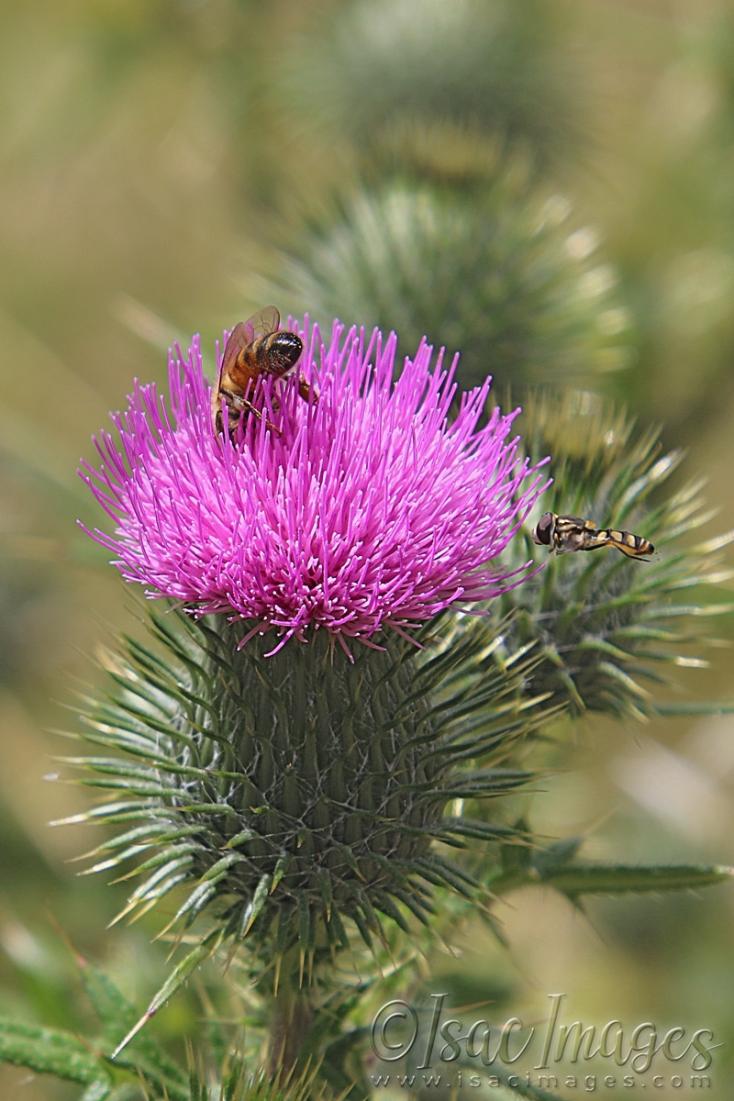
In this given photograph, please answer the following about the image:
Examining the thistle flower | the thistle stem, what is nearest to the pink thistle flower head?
the thistle flower

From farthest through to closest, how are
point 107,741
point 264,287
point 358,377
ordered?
point 264,287 < point 358,377 < point 107,741

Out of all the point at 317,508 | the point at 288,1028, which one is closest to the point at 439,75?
the point at 317,508

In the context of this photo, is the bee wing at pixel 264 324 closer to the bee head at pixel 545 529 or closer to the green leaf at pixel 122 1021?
the bee head at pixel 545 529

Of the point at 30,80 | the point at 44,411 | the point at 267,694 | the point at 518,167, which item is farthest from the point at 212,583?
the point at 44,411

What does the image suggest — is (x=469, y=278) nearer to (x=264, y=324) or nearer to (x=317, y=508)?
(x=264, y=324)

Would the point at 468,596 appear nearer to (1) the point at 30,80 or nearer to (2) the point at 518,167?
(2) the point at 518,167
